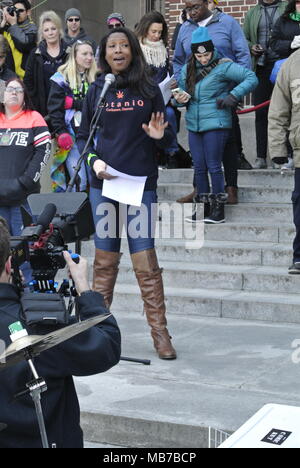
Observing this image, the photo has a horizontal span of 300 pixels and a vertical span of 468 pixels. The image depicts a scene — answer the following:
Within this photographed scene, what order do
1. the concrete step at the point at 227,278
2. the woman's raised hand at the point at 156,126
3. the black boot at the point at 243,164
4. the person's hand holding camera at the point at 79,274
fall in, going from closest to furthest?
the person's hand holding camera at the point at 79,274
the woman's raised hand at the point at 156,126
the concrete step at the point at 227,278
the black boot at the point at 243,164

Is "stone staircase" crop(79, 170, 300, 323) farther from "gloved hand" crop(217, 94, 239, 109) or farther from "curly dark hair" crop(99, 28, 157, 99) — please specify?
"curly dark hair" crop(99, 28, 157, 99)

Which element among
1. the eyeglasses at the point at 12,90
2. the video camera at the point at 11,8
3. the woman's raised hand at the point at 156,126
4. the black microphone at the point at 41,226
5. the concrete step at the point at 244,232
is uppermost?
the video camera at the point at 11,8

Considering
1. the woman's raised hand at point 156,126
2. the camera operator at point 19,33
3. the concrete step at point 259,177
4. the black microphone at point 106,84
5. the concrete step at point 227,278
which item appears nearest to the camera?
the black microphone at point 106,84

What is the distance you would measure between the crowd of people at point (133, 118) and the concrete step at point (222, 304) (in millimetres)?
469

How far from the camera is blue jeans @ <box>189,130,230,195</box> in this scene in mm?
8133

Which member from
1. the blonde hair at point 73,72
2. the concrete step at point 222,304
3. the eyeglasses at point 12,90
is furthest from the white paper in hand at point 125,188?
the blonde hair at point 73,72

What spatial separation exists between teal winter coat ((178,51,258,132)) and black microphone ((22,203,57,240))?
476 cm

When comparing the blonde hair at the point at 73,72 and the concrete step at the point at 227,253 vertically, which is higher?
the blonde hair at the point at 73,72

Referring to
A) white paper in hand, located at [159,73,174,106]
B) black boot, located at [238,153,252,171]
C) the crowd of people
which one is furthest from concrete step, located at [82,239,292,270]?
black boot, located at [238,153,252,171]

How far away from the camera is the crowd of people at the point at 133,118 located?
5664 millimetres

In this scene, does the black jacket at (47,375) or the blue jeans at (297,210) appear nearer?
the black jacket at (47,375)

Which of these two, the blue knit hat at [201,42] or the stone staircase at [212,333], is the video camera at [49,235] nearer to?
the stone staircase at [212,333]

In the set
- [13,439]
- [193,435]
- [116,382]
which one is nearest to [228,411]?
[193,435]

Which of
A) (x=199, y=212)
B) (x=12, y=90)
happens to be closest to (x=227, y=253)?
(x=199, y=212)
